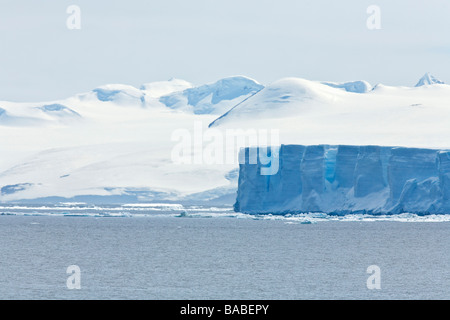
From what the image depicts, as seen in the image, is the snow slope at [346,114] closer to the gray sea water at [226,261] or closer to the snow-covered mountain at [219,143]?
the snow-covered mountain at [219,143]

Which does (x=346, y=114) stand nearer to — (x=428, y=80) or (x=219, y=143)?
(x=219, y=143)

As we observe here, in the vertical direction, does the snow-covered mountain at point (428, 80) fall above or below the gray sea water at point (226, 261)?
above

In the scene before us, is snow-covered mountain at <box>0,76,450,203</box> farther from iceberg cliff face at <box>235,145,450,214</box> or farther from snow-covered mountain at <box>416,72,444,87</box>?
iceberg cliff face at <box>235,145,450,214</box>

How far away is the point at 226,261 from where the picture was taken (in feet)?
143

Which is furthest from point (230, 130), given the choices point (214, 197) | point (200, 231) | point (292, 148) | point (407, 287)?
point (407, 287)

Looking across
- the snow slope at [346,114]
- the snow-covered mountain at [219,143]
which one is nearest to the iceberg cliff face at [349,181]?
the snow slope at [346,114]

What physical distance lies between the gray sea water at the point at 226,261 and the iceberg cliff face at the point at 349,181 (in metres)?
1.53

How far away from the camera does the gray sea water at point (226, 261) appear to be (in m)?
32.7

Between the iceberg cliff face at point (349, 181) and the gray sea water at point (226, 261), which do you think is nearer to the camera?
the gray sea water at point (226, 261)

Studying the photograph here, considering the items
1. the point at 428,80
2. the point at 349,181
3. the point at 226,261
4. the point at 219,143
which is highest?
the point at 428,80

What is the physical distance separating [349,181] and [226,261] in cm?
3269

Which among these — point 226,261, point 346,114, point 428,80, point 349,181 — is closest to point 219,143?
point 346,114

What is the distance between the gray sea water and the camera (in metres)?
32.7
